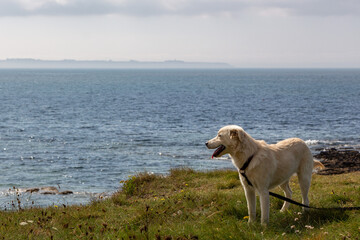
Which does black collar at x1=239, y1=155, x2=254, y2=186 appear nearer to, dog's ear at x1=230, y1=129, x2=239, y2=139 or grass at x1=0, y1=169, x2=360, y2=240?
dog's ear at x1=230, y1=129, x2=239, y2=139

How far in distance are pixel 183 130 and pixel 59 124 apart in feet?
46.5

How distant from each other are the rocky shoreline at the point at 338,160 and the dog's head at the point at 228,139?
548 inches

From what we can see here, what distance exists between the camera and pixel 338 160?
23.5 meters

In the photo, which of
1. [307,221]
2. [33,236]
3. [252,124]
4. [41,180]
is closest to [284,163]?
[307,221]

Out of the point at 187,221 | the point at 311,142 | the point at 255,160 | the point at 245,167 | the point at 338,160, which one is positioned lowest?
the point at 311,142

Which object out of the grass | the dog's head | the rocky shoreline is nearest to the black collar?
the dog's head

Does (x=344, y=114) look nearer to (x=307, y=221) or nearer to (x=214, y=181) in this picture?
(x=214, y=181)

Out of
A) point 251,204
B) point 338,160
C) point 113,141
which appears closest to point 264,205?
point 251,204

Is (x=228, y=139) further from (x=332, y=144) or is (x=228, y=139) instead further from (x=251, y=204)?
(x=332, y=144)

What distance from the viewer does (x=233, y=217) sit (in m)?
8.29

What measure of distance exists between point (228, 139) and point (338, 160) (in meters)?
18.1

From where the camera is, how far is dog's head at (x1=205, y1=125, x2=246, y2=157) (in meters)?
7.36

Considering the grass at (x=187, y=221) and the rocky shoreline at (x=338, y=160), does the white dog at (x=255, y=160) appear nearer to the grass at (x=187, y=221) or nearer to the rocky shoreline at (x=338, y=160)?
the grass at (x=187, y=221)

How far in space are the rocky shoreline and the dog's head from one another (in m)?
13.9
